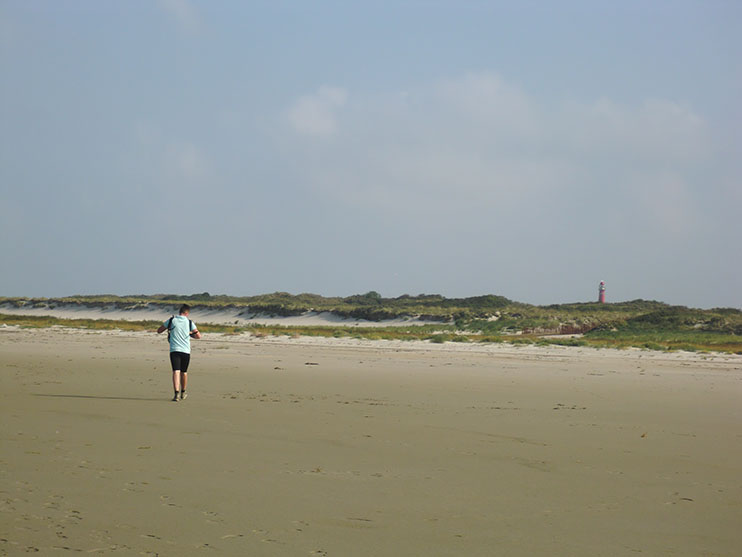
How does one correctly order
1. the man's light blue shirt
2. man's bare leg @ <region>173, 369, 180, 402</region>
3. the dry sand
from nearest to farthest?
the dry sand < man's bare leg @ <region>173, 369, 180, 402</region> < the man's light blue shirt

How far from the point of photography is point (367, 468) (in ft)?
22.4

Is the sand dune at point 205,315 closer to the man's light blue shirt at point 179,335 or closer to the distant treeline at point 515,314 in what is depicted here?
the distant treeline at point 515,314

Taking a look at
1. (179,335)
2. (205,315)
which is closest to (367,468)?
(179,335)

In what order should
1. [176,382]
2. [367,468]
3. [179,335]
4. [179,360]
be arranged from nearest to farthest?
[367,468] → [176,382] → [179,360] → [179,335]

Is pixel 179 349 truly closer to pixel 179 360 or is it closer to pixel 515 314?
pixel 179 360

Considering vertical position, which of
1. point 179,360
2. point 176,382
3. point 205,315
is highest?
point 179,360

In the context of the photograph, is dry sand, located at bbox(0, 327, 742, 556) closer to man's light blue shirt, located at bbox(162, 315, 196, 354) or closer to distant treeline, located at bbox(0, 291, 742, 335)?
man's light blue shirt, located at bbox(162, 315, 196, 354)

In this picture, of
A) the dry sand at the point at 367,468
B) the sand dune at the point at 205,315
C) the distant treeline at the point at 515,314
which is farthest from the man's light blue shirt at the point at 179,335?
the sand dune at the point at 205,315

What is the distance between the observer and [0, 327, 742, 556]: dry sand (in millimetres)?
4785

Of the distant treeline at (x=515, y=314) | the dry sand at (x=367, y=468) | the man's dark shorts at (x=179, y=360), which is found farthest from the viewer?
the distant treeline at (x=515, y=314)

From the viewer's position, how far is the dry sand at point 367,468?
479cm

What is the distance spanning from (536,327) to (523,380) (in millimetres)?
30089

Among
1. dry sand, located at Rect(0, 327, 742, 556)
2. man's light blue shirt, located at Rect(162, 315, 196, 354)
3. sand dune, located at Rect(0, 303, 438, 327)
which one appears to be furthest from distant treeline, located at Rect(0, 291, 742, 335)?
man's light blue shirt, located at Rect(162, 315, 196, 354)

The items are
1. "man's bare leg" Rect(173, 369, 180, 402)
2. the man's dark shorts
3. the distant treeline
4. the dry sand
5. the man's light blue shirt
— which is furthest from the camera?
the distant treeline
